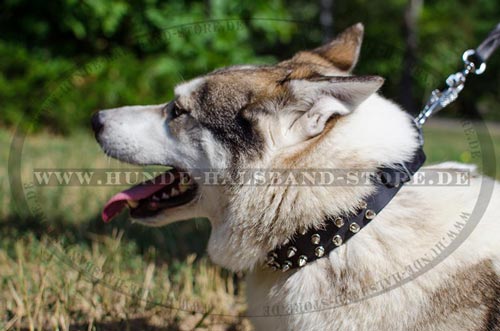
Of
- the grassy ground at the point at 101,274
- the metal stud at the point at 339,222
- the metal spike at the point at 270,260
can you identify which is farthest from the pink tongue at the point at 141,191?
the metal stud at the point at 339,222

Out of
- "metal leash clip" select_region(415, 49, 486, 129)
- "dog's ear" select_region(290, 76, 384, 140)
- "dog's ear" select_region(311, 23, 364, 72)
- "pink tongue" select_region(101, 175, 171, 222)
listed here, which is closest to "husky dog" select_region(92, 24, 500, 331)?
"dog's ear" select_region(290, 76, 384, 140)

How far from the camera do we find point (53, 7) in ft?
29.1

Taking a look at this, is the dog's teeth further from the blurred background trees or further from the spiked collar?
the blurred background trees

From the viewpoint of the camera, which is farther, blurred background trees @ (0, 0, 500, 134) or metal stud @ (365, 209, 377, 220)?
blurred background trees @ (0, 0, 500, 134)

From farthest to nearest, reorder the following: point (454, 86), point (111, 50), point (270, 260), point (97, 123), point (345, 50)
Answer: point (111, 50), point (454, 86), point (345, 50), point (97, 123), point (270, 260)

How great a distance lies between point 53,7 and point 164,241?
21.6 ft

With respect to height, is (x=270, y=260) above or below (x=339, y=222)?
below

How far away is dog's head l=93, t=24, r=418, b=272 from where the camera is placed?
2.00 m

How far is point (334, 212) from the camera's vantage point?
1954mm

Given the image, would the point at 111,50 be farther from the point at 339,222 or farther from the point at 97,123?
the point at 339,222

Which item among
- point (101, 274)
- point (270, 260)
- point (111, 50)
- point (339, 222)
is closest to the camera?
point (339, 222)

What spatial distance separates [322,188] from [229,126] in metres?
0.50

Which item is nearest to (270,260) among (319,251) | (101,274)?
(319,251)

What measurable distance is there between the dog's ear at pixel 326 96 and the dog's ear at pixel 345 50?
2.38 ft
